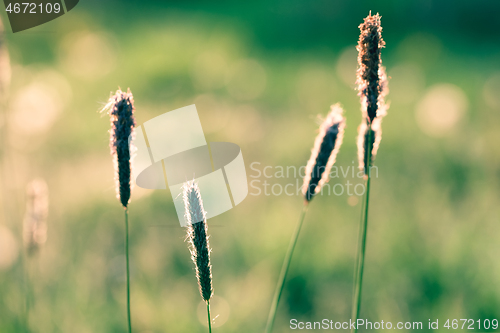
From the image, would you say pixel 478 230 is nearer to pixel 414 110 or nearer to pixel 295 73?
pixel 414 110

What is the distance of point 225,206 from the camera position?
3244 millimetres

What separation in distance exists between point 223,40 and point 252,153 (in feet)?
14.7

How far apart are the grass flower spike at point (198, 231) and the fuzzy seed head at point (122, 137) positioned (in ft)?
0.76

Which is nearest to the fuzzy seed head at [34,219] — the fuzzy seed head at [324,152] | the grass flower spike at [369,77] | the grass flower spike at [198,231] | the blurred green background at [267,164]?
the blurred green background at [267,164]

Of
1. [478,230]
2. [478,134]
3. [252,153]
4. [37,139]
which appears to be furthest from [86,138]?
[478,134]

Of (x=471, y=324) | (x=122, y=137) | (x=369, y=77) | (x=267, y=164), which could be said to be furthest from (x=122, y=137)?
(x=267, y=164)

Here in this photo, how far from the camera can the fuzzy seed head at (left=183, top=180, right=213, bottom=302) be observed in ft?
3.67

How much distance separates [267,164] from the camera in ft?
13.9

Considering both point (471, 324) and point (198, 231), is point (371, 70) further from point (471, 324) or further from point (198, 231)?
point (471, 324)

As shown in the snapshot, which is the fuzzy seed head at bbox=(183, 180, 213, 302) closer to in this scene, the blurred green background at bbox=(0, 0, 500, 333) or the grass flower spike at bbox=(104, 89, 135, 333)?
the grass flower spike at bbox=(104, 89, 135, 333)

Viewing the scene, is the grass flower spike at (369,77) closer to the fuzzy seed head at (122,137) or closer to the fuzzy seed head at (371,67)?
the fuzzy seed head at (371,67)

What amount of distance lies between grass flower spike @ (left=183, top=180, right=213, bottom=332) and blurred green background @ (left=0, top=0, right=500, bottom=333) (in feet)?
2.02

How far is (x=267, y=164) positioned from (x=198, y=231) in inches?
123

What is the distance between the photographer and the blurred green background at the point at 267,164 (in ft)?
8.01
